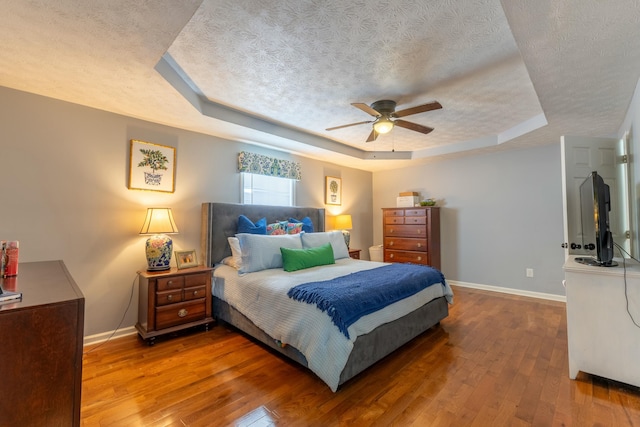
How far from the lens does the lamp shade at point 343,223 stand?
15.9 ft

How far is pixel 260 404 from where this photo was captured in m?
1.75

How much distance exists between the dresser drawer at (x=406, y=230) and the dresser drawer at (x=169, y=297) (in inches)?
140

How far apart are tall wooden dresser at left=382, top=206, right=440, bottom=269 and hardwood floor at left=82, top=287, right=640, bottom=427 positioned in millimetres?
1979

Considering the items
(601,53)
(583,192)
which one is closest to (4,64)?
(601,53)

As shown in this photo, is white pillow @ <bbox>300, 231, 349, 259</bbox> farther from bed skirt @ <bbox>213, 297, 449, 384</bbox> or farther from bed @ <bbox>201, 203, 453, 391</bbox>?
bed skirt @ <bbox>213, 297, 449, 384</bbox>

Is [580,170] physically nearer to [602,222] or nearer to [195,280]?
[602,222]

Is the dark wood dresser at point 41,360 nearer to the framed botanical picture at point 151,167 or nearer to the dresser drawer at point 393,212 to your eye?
the framed botanical picture at point 151,167

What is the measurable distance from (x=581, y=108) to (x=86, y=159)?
456 centimetres

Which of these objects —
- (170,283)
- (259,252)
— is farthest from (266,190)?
(170,283)

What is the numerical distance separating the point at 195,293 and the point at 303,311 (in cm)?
142

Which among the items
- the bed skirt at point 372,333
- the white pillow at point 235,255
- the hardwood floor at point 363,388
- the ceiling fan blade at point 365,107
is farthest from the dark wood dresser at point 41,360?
the ceiling fan blade at point 365,107

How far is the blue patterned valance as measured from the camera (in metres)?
3.69

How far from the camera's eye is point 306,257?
3.02 m

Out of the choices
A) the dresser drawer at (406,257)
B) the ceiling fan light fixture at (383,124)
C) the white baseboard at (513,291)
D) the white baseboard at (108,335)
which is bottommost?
the white baseboard at (108,335)
